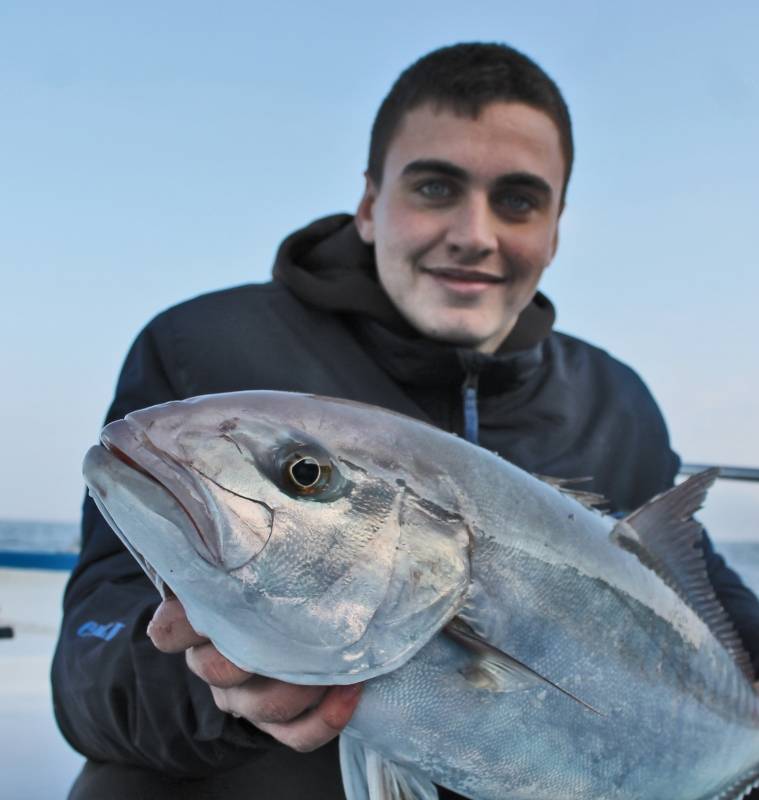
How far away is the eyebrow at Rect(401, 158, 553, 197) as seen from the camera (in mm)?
3055

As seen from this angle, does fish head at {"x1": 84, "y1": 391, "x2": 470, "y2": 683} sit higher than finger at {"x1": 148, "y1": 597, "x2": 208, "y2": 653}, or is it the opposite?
fish head at {"x1": 84, "y1": 391, "x2": 470, "y2": 683}

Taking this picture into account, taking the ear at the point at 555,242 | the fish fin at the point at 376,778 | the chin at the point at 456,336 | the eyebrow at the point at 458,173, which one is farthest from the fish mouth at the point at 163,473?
the ear at the point at 555,242

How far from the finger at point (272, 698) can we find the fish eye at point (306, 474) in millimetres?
406

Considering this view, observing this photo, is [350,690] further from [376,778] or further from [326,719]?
[376,778]

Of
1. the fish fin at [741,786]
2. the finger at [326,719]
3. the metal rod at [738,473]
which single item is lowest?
the metal rod at [738,473]

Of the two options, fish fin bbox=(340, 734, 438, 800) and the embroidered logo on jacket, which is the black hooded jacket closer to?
the embroidered logo on jacket

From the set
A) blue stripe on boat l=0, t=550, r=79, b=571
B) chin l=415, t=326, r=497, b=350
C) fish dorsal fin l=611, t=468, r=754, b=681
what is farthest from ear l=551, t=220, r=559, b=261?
blue stripe on boat l=0, t=550, r=79, b=571

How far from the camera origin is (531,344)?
135 inches

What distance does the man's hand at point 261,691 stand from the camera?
5.47ft

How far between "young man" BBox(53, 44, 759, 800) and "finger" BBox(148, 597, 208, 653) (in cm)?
82

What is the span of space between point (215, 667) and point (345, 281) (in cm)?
181

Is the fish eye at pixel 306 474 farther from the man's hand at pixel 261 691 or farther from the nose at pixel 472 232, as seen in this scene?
the nose at pixel 472 232

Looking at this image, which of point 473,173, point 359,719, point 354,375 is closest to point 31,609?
point 354,375

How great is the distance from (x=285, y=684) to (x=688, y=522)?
1196mm
